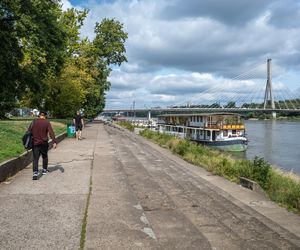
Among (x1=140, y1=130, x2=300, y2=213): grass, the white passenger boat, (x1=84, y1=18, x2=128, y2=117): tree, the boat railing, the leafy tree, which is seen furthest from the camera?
(x1=84, y1=18, x2=128, y2=117): tree

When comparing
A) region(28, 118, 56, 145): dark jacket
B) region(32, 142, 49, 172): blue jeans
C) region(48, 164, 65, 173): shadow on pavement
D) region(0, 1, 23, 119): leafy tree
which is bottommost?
region(48, 164, 65, 173): shadow on pavement

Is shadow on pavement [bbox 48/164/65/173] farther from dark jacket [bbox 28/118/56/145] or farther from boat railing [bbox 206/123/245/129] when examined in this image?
boat railing [bbox 206/123/245/129]

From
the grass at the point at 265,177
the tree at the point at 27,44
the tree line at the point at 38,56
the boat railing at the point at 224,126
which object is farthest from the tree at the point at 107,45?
the grass at the point at 265,177

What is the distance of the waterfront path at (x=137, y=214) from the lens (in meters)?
5.86

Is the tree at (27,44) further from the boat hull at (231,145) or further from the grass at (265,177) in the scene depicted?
the boat hull at (231,145)

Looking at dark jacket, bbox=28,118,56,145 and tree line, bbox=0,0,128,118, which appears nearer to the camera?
dark jacket, bbox=28,118,56,145

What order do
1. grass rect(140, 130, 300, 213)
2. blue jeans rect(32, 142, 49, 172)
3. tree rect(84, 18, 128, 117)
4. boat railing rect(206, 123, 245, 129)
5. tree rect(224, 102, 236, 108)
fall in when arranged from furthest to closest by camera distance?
tree rect(224, 102, 236, 108)
tree rect(84, 18, 128, 117)
boat railing rect(206, 123, 245, 129)
blue jeans rect(32, 142, 49, 172)
grass rect(140, 130, 300, 213)

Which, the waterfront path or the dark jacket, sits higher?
the dark jacket

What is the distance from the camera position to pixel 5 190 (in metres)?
8.95

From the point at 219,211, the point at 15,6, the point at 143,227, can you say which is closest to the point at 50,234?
the point at 143,227

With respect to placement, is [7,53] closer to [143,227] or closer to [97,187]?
[97,187]

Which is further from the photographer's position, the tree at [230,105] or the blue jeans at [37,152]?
the tree at [230,105]

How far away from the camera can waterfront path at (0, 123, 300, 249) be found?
586 centimetres

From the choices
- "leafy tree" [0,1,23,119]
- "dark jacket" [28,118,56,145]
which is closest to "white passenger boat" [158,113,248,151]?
"leafy tree" [0,1,23,119]
